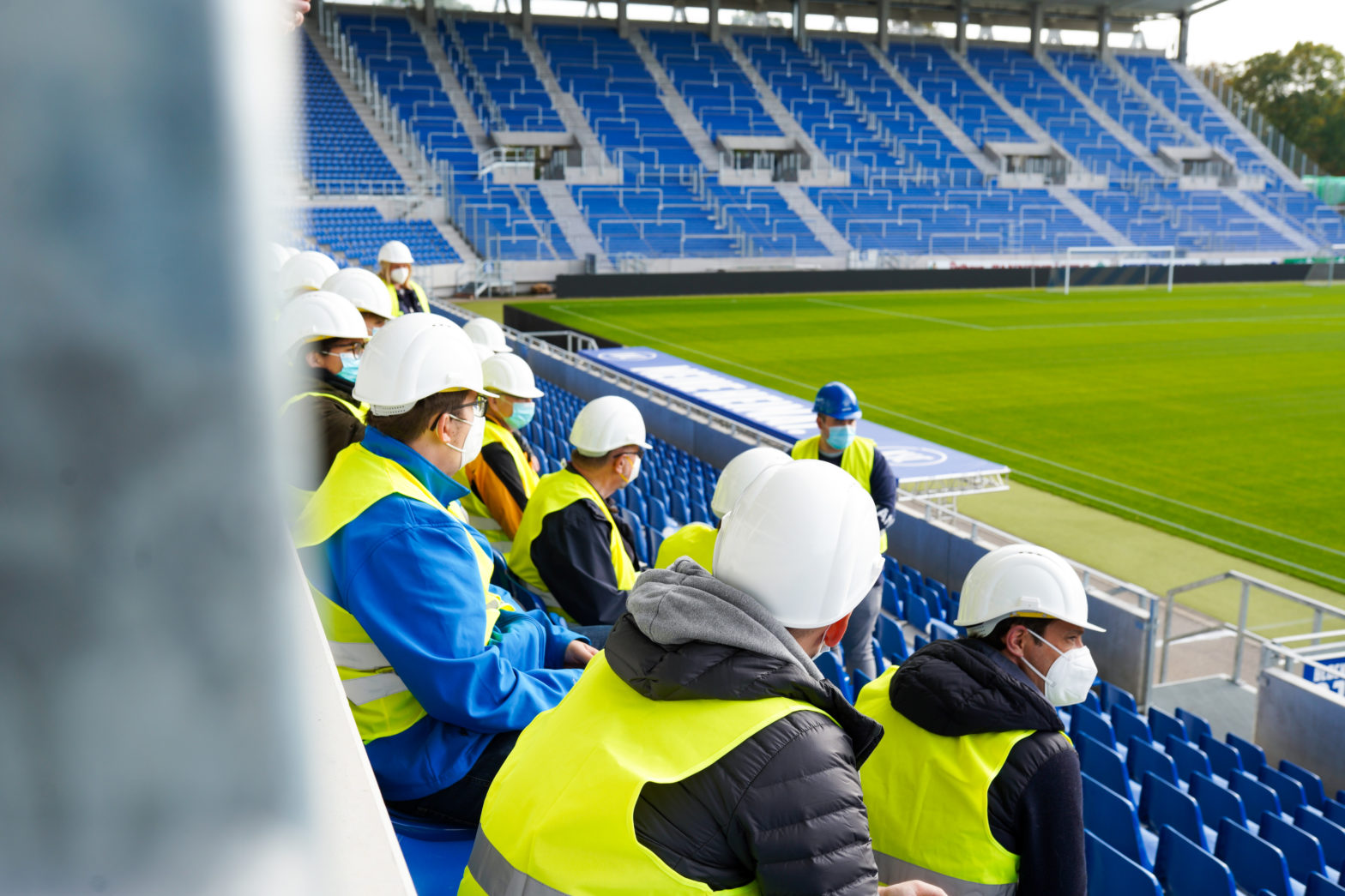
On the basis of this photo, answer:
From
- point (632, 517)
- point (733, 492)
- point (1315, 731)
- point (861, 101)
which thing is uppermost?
point (861, 101)

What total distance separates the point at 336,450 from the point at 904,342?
83.2 ft

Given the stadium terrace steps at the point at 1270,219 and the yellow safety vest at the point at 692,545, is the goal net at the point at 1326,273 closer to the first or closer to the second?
the stadium terrace steps at the point at 1270,219

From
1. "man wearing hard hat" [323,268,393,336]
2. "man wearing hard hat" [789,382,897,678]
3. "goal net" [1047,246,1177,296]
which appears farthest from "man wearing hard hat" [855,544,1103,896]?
"goal net" [1047,246,1177,296]

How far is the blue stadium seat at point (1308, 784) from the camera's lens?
6061mm

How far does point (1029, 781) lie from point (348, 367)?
4317 mm

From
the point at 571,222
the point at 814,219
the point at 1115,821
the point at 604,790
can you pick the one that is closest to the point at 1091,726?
the point at 1115,821

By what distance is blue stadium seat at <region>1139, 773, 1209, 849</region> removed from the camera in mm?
4941

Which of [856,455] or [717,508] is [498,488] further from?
[856,455]

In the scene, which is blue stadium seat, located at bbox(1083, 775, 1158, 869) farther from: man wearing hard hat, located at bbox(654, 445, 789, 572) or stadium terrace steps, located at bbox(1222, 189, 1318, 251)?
stadium terrace steps, located at bbox(1222, 189, 1318, 251)

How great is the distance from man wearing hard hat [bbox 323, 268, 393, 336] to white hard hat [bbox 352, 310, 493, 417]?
4.37 metres

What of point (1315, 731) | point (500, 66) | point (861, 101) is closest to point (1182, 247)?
point (861, 101)

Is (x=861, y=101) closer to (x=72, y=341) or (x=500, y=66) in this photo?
(x=500, y=66)

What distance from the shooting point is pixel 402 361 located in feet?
11.2

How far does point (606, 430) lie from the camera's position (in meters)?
4.88
